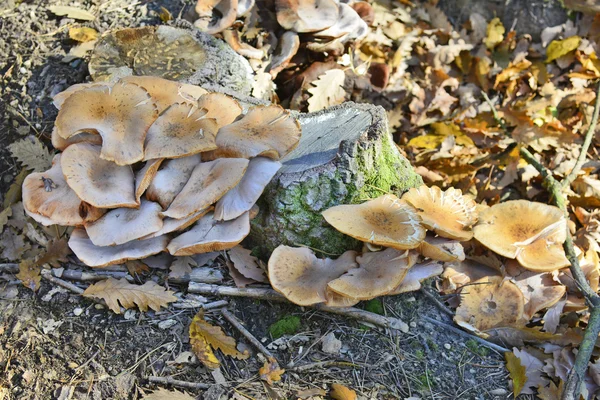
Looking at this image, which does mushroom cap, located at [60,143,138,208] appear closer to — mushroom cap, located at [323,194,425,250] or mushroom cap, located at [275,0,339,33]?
mushroom cap, located at [323,194,425,250]

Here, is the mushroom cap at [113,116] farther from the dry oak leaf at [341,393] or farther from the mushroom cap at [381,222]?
the dry oak leaf at [341,393]

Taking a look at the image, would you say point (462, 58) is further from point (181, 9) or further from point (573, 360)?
point (573, 360)

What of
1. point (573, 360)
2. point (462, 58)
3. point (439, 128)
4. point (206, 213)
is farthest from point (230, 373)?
point (462, 58)

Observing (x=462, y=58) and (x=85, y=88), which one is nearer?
(x=85, y=88)

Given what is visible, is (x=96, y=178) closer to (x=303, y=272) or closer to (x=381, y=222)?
(x=303, y=272)

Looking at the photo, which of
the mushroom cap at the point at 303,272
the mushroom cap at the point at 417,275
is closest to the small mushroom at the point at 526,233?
A: the mushroom cap at the point at 417,275

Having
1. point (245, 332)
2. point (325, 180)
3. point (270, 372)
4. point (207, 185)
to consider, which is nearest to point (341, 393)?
point (270, 372)
